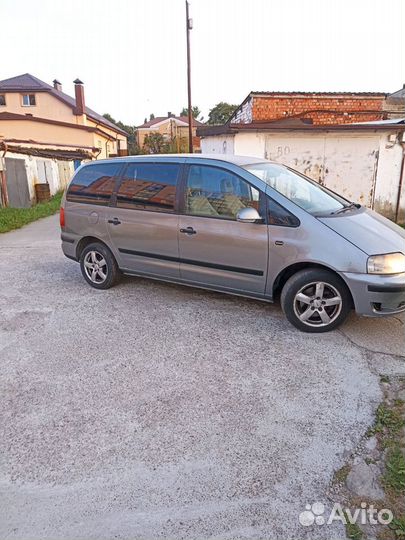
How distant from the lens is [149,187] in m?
4.71

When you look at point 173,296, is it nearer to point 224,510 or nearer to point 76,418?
point 76,418

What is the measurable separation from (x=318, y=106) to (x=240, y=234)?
13887 millimetres

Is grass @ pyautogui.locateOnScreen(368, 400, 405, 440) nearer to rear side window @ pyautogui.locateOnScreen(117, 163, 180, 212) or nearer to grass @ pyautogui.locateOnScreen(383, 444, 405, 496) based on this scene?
grass @ pyautogui.locateOnScreen(383, 444, 405, 496)

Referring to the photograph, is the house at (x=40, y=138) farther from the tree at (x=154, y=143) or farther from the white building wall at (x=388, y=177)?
the white building wall at (x=388, y=177)

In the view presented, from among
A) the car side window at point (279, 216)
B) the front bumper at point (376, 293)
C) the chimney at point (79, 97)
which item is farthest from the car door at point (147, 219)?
the chimney at point (79, 97)

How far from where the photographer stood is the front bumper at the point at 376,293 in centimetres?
349

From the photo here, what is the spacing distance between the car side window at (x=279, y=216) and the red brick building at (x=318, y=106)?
12.2 metres

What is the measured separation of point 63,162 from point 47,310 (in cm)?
1680

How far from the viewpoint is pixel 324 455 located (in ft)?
7.78

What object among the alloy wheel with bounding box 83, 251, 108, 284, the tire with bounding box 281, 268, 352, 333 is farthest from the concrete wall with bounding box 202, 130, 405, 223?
the tire with bounding box 281, 268, 352, 333

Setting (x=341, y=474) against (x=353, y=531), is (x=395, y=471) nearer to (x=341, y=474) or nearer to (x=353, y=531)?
(x=341, y=474)

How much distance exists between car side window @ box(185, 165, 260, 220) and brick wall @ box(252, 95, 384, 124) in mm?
11915

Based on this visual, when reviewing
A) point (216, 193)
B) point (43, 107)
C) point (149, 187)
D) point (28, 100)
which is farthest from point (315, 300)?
point (28, 100)

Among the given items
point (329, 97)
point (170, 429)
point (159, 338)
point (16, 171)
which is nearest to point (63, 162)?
point (16, 171)
